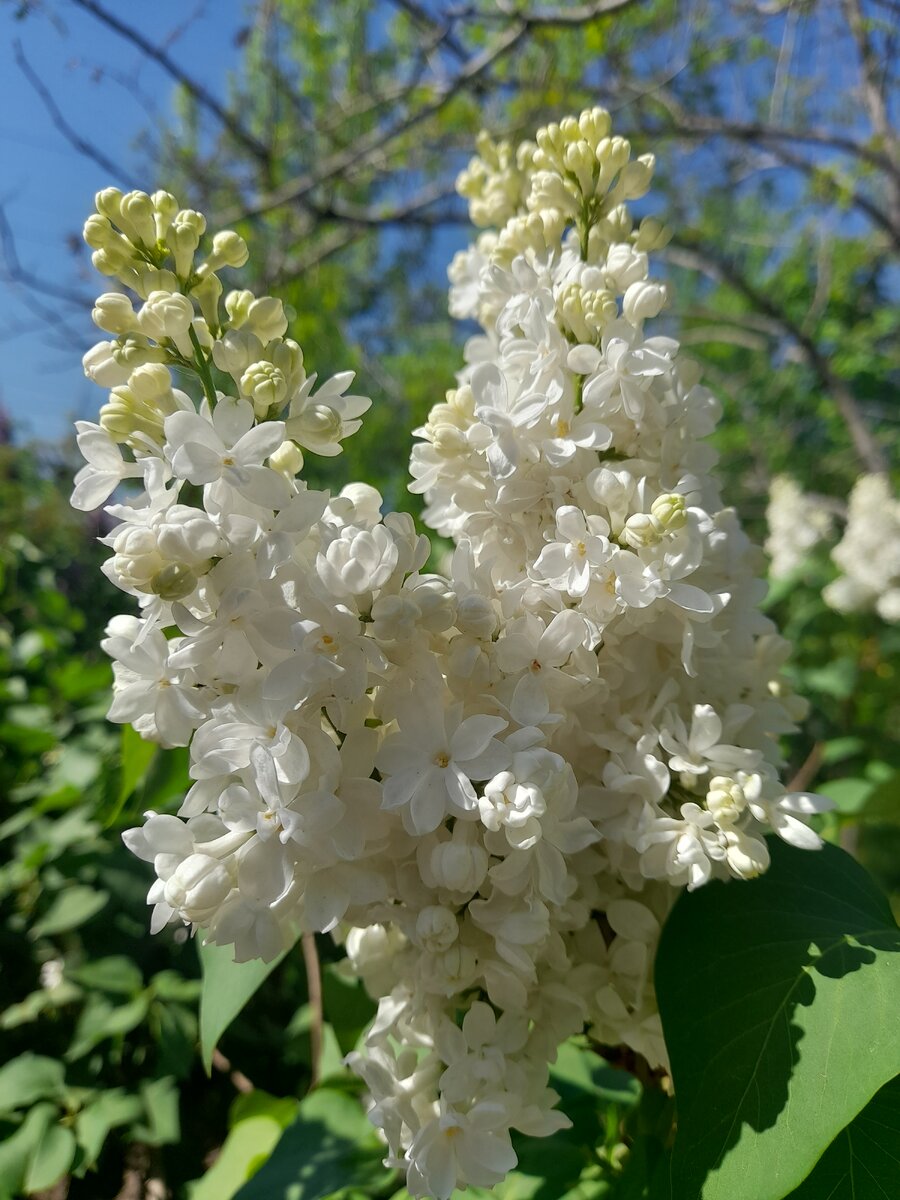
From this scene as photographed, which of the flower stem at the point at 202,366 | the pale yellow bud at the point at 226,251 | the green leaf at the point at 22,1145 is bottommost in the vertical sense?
the green leaf at the point at 22,1145

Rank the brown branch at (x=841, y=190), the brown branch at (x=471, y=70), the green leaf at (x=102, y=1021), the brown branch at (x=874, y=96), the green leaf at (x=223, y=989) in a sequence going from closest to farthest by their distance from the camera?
the green leaf at (x=223, y=989) < the green leaf at (x=102, y=1021) < the brown branch at (x=471, y=70) < the brown branch at (x=874, y=96) < the brown branch at (x=841, y=190)

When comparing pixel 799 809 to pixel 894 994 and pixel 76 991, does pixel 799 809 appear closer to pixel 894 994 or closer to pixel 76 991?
pixel 894 994

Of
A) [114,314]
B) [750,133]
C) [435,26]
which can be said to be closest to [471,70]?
[435,26]

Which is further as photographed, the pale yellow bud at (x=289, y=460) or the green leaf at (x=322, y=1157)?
the green leaf at (x=322, y=1157)

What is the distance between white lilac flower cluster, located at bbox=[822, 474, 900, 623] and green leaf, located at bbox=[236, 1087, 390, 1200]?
8.83 ft

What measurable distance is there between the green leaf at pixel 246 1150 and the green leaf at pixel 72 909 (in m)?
0.42

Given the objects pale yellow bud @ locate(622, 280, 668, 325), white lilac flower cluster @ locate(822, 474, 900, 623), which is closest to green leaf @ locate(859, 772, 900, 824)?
pale yellow bud @ locate(622, 280, 668, 325)

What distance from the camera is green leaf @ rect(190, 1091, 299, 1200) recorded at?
962mm

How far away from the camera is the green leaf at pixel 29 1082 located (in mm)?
1101

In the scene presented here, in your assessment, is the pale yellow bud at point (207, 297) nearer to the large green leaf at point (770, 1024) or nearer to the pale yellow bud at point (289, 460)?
the pale yellow bud at point (289, 460)

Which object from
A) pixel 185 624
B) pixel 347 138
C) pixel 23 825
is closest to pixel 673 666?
pixel 185 624

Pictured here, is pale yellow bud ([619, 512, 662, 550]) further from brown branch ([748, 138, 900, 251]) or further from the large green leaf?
brown branch ([748, 138, 900, 251])

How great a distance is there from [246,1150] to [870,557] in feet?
9.94

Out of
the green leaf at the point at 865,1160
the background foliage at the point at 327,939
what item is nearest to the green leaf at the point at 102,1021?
the background foliage at the point at 327,939
